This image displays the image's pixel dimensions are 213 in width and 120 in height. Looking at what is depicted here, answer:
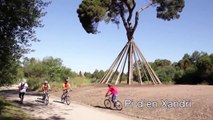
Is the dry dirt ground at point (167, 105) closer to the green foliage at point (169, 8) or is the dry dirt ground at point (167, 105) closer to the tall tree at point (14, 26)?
the tall tree at point (14, 26)

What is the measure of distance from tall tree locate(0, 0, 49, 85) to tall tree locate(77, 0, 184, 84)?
756 inches

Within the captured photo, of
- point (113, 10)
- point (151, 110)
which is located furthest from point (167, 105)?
point (113, 10)

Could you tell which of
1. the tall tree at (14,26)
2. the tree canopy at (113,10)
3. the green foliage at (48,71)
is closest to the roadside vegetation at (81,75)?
the green foliage at (48,71)

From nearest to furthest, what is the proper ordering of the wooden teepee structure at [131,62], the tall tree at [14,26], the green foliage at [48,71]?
the tall tree at [14,26]
the wooden teepee structure at [131,62]
the green foliage at [48,71]

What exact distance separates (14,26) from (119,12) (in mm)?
24637

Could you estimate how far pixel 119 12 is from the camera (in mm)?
38875

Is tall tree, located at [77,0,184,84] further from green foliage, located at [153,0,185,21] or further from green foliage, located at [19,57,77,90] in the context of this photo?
green foliage, located at [19,57,77,90]

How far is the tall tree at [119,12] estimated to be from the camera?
35.6 meters

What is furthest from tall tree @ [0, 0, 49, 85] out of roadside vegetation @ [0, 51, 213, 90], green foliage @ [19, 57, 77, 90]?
green foliage @ [19, 57, 77, 90]

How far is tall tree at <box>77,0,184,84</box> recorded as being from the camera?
1403 inches

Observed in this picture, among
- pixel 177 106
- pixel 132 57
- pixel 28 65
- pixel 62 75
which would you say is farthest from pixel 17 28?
pixel 28 65

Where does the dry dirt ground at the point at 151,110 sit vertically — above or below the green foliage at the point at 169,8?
below

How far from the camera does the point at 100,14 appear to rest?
117 feet

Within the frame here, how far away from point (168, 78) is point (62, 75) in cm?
1790
